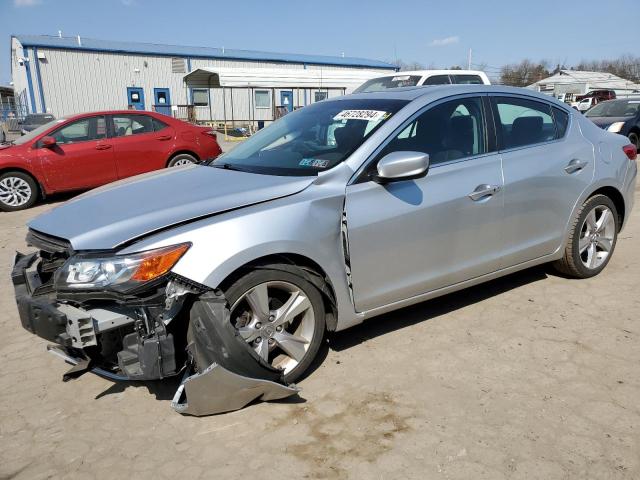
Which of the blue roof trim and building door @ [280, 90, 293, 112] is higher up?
the blue roof trim

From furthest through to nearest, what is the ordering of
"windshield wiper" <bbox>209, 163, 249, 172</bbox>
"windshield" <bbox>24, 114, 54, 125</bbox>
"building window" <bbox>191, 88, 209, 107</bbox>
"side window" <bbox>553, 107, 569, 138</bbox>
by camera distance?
"building window" <bbox>191, 88, 209, 107</bbox> < "windshield" <bbox>24, 114, 54, 125</bbox> < "side window" <bbox>553, 107, 569, 138</bbox> < "windshield wiper" <bbox>209, 163, 249, 172</bbox>

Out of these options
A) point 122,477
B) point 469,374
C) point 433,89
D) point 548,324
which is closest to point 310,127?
point 433,89

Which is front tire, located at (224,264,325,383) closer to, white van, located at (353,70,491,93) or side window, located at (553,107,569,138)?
side window, located at (553,107,569,138)

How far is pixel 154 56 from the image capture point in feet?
99.7

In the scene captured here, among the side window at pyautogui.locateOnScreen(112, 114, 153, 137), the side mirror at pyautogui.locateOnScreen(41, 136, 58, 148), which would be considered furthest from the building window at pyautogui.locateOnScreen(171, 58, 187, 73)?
the side mirror at pyautogui.locateOnScreen(41, 136, 58, 148)

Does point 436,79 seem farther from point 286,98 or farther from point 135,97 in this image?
point 135,97

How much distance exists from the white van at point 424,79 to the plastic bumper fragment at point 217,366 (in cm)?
894

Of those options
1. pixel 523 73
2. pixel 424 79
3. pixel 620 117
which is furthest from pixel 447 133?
pixel 523 73

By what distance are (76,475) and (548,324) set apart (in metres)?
Result: 3.16

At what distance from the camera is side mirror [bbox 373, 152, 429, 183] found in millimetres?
3008

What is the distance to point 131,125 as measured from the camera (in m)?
9.26

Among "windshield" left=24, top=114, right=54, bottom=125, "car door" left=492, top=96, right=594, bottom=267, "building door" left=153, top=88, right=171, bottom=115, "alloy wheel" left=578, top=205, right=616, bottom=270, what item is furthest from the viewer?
"building door" left=153, top=88, right=171, bottom=115

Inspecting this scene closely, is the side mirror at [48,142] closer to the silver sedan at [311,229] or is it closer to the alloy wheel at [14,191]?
the alloy wheel at [14,191]

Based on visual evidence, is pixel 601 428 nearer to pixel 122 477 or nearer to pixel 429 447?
pixel 429 447
